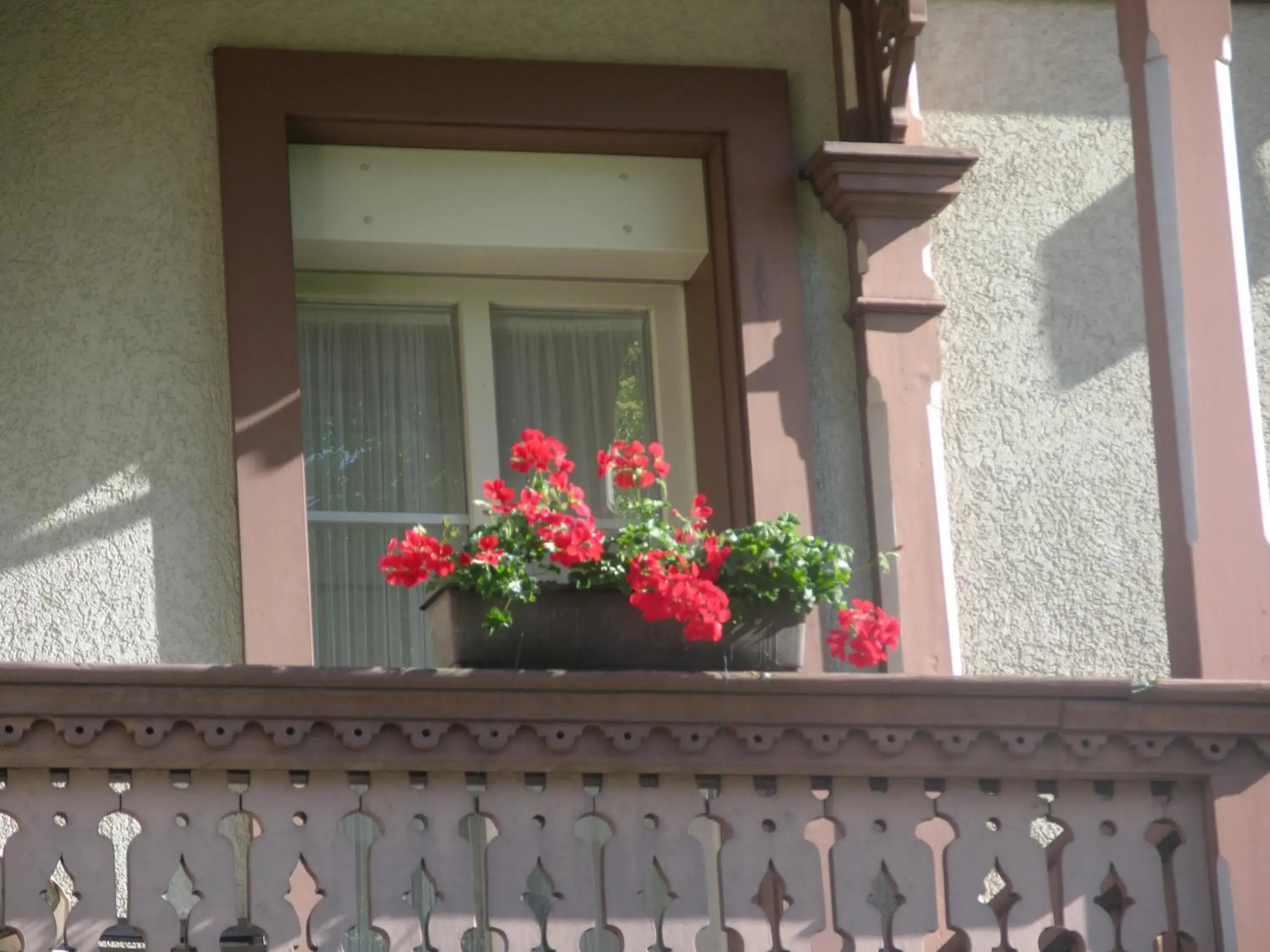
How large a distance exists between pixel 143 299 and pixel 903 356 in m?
2.27

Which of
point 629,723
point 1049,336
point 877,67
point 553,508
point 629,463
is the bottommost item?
point 629,723

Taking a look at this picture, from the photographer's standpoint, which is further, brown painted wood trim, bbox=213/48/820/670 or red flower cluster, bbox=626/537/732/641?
brown painted wood trim, bbox=213/48/820/670

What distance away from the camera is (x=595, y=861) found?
5.05 m

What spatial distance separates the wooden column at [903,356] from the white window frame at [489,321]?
0.60 m

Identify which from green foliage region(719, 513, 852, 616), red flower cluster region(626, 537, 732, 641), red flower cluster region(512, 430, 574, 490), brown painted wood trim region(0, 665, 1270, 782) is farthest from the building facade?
red flower cluster region(512, 430, 574, 490)

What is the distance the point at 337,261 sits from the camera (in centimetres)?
723

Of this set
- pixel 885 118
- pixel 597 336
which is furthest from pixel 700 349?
pixel 885 118

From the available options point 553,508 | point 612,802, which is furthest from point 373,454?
point 612,802

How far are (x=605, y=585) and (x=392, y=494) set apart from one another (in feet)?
6.85

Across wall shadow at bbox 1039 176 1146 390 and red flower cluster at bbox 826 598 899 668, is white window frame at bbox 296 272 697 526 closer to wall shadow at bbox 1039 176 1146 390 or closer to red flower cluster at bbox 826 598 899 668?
wall shadow at bbox 1039 176 1146 390

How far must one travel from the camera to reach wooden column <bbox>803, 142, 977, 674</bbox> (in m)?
6.87

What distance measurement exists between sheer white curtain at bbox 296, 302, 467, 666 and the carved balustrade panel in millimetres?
1704

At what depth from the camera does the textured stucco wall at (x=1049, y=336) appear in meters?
7.09

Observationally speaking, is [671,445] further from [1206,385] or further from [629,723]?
[629,723]
